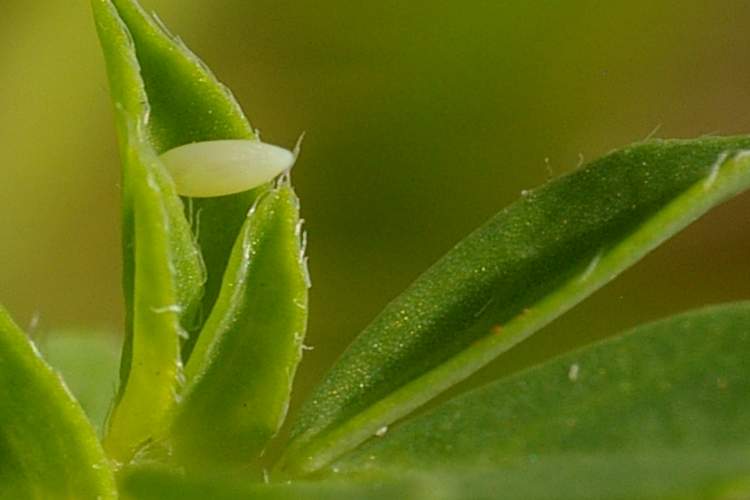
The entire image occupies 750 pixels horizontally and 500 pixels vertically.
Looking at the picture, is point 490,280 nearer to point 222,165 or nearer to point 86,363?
point 222,165

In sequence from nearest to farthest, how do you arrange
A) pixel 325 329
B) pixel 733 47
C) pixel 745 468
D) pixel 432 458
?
1. pixel 745 468
2. pixel 432 458
3. pixel 325 329
4. pixel 733 47

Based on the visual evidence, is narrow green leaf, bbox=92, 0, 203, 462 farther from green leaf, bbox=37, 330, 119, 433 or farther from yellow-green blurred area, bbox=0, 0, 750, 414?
yellow-green blurred area, bbox=0, 0, 750, 414

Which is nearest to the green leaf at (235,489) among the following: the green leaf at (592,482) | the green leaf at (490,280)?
the green leaf at (592,482)

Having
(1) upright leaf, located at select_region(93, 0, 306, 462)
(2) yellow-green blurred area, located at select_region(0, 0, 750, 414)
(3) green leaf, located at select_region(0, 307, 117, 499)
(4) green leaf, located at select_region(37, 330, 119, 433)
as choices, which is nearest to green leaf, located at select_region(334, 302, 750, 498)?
(1) upright leaf, located at select_region(93, 0, 306, 462)

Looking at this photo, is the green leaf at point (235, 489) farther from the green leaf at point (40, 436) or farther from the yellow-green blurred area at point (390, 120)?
the yellow-green blurred area at point (390, 120)

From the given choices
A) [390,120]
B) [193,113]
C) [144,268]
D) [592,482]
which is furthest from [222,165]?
[390,120]

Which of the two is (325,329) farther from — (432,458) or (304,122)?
(432,458)

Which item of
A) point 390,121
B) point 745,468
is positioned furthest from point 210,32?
point 745,468
